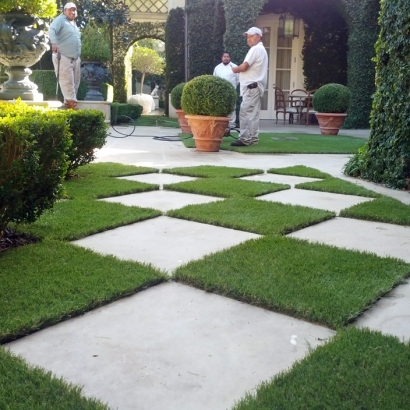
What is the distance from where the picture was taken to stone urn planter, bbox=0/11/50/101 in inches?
244

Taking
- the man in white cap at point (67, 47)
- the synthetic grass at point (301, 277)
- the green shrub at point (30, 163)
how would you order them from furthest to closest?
1. the man in white cap at point (67, 47)
2. the green shrub at point (30, 163)
3. the synthetic grass at point (301, 277)

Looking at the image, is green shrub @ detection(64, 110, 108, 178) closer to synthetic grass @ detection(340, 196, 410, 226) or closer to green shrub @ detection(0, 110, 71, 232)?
green shrub @ detection(0, 110, 71, 232)

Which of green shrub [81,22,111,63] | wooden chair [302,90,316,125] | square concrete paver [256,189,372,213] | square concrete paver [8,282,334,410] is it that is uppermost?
green shrub [81,22,111,63]

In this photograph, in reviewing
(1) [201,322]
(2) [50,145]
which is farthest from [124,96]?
(1) [201,322]

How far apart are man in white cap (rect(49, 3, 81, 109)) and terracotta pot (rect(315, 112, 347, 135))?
5263 millimetres

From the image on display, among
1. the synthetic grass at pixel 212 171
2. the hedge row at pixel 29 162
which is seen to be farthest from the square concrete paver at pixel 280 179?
the hedge row at pixel 29 162

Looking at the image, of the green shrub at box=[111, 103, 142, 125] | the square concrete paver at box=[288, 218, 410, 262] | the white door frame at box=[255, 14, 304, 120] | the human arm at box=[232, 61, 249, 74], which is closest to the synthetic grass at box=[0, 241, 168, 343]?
the square concrete paver at box=[288, 218, 410, 262]

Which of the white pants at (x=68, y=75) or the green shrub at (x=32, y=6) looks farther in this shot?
the white pants at (x=68, y=75)

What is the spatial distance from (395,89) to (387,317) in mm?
3366

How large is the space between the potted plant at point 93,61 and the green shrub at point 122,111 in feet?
2.13

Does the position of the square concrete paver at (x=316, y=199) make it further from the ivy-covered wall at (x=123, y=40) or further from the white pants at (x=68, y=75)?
the ivy-covered wall at (x=123, y=40)

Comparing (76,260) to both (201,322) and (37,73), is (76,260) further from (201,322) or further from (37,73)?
(37,73)

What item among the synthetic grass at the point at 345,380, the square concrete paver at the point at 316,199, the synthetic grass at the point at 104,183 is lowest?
the synthetic grass at the point at 345,380

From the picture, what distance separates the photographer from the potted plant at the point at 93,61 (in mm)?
11789
